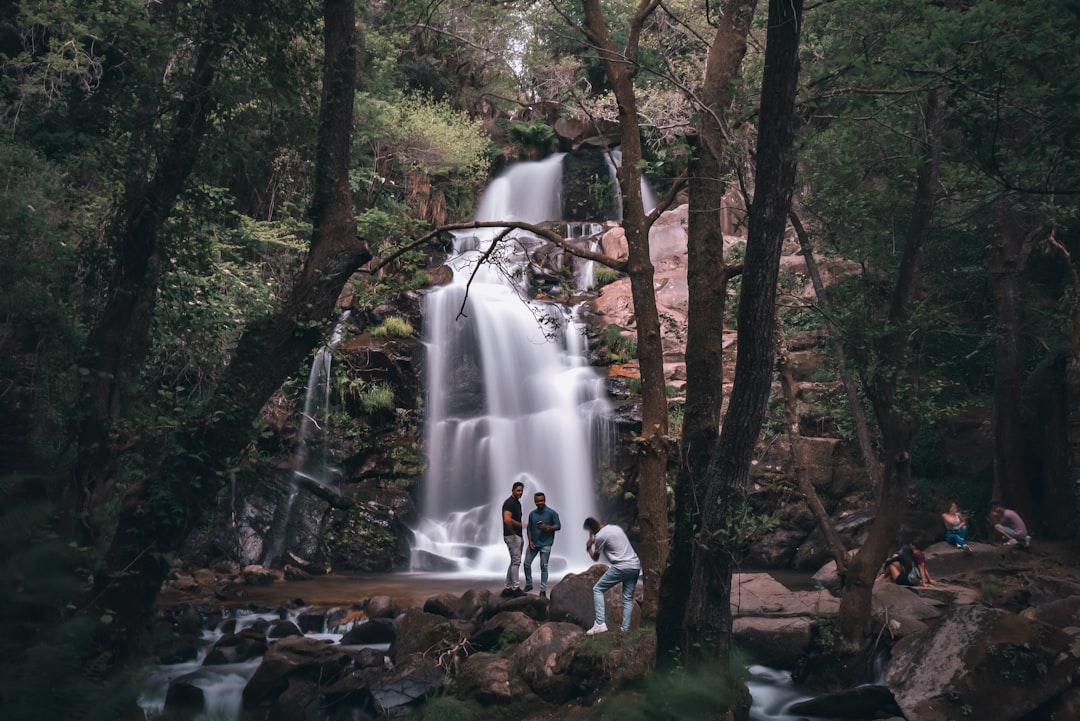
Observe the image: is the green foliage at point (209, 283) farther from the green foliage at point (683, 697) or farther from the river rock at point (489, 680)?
the green foliage at point (683, 697)

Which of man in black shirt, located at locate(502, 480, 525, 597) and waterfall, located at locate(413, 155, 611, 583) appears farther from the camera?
waterfall, located at locate(413, 155, 611, 583)

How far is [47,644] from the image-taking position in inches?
74.8

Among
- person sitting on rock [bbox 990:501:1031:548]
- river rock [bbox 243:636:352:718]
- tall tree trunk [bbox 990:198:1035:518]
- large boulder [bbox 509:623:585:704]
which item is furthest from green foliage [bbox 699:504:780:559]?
tall tree trunk [bbox 990:198:1035:518]

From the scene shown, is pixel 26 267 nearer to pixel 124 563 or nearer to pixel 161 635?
pixel 124 563

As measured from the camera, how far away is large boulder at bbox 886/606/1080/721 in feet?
28.5

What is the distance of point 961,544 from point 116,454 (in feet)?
46.6

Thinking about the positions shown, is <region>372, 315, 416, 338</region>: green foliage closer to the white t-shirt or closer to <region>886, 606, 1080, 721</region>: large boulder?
the white t-shirt

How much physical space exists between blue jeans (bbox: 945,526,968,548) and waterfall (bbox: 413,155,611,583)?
7.10 metres

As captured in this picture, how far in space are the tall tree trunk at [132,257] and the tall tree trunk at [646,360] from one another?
3.90 meters

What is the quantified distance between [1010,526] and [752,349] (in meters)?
12.9

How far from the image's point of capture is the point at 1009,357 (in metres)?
16.4

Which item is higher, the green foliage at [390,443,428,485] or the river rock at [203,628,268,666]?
the green foliage at [390,443,428,485]

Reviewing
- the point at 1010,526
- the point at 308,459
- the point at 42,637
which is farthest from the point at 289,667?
the point at 1010,526

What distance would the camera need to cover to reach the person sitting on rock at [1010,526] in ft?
51.5
